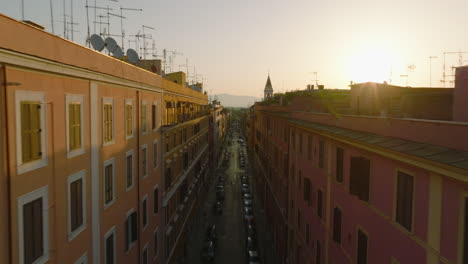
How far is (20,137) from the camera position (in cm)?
794

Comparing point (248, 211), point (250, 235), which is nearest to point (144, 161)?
point (250, 235)

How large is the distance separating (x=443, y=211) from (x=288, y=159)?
19.7m

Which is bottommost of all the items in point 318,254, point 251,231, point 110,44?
point 251,231

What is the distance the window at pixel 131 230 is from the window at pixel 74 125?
6.20m

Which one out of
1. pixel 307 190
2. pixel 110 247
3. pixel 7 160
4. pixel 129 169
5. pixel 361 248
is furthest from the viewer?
pixel 307 190

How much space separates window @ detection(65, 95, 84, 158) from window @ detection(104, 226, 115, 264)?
433 centimetres

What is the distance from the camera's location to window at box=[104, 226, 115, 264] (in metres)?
13.7

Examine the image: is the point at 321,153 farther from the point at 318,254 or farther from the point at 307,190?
the point at 318,254

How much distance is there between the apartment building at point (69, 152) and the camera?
7688 mm

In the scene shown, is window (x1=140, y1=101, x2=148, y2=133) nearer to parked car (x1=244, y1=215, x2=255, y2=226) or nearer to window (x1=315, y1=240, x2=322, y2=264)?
window (x1=315, y1=240, x2=322, y2=264)

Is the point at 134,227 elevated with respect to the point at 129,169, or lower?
lower

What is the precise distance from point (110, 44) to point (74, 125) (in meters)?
8.61

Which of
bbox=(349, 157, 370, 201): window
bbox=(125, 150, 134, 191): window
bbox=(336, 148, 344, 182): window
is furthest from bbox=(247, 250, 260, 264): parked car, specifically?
bbox=(349, 157, 370, 201): window

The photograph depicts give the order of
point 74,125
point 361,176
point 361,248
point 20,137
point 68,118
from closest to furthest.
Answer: point 20,137, point 68,118, point 74,125, point 361,176, point 361,248
